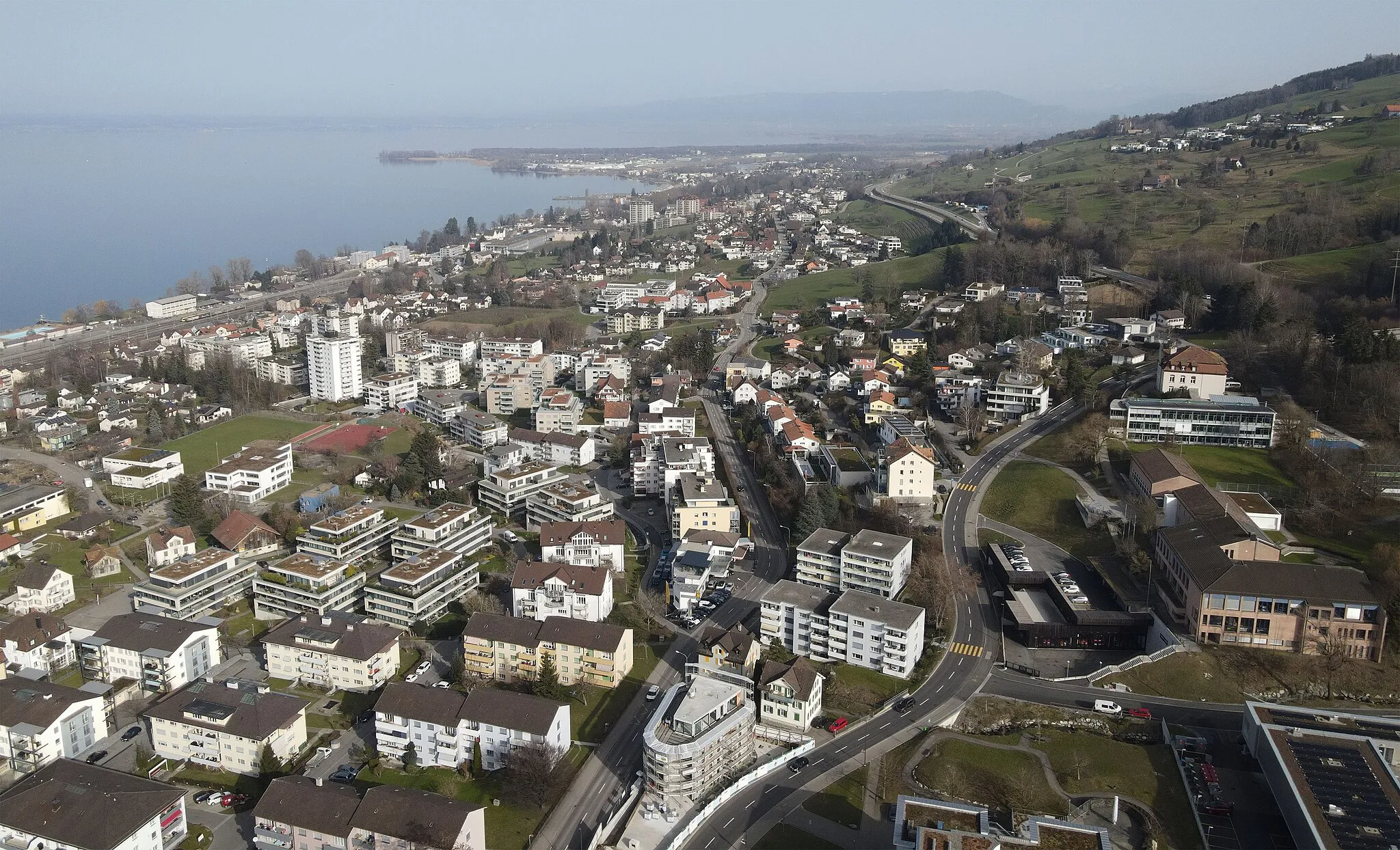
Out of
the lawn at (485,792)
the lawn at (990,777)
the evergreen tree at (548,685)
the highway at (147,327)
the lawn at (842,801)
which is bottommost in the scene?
the lawn at (485,792)

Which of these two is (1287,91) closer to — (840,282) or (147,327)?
(840,282)

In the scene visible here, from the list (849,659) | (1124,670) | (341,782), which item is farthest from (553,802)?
(1124,670)

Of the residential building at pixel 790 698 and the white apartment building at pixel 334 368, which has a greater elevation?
the white apartment building at pixel 334 368

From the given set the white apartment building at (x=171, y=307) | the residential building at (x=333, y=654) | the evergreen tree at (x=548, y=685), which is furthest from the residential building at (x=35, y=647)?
the white apartment building at (x=171, y=307)

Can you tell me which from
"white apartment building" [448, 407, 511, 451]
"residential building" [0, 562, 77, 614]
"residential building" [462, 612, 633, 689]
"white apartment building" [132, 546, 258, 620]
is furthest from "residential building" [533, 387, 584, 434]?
"residential building" [0, 562, 77, 614]

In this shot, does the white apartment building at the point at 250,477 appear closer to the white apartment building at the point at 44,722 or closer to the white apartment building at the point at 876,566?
the white apartment building at the point at 44,722

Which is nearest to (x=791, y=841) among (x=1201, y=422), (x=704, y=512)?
(x=704, y=512)
